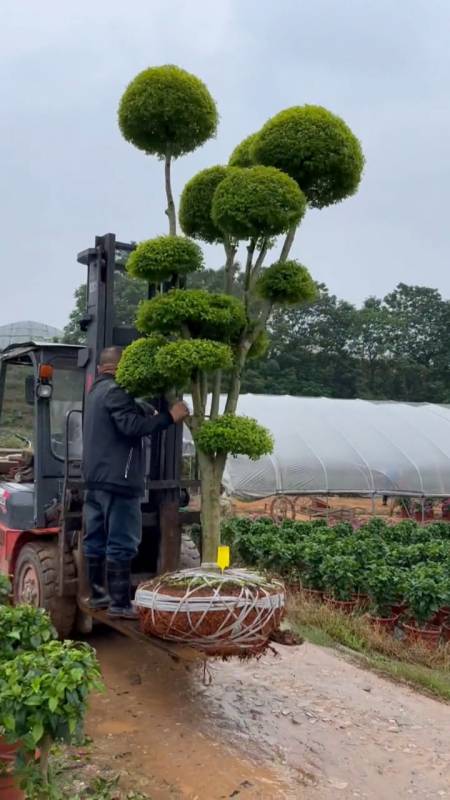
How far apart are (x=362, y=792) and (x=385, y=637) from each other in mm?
2945

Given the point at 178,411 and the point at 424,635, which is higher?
the point at 178,411

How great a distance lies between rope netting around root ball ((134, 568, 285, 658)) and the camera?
4.01 meters

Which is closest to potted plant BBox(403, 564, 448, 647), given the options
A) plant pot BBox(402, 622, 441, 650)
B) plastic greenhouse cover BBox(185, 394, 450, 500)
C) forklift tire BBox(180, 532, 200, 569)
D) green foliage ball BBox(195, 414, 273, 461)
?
plant pot BBox(402, 622, 441, 650)

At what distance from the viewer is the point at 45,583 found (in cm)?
537

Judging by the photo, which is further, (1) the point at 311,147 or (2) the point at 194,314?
(1) the point at 311,147

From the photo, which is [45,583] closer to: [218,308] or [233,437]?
[233,437]

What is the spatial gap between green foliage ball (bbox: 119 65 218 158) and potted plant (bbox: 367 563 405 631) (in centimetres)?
414

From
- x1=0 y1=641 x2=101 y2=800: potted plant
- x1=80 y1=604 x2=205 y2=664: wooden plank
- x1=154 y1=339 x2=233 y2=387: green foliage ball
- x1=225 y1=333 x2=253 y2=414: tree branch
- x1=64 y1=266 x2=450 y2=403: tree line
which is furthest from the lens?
x1=64 y1=266 x2=450 y2=403: tree line

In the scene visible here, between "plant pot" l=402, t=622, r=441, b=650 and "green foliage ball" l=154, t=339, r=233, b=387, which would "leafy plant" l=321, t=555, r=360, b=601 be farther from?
"green foliage ball" l=154, t=339, r=233, b=387

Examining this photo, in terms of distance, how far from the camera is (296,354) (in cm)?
3731

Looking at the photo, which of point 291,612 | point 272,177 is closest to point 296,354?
point 291,612

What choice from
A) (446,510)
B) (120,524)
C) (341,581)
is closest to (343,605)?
(341,581)

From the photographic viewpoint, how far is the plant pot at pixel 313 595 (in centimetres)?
775

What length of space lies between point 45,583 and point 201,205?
2.82 metres
